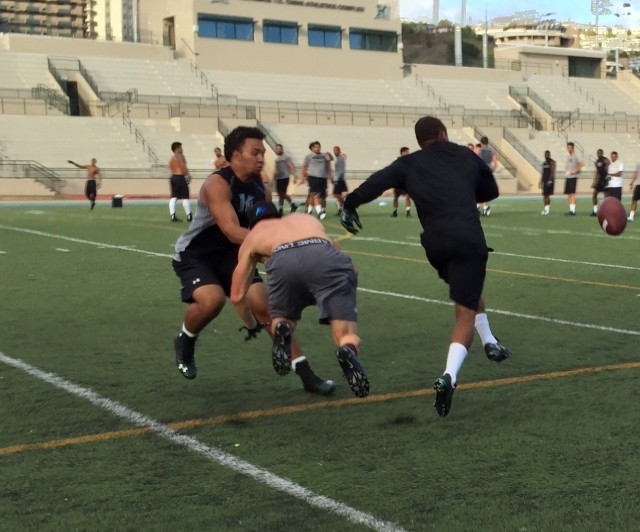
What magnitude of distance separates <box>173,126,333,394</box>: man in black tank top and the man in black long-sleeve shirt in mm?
667

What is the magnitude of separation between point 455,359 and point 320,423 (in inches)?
32.7

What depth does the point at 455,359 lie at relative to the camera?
5836mm

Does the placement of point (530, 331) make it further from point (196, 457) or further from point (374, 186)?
point (196, 457)

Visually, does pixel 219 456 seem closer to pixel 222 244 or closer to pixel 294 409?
pixel 294 409

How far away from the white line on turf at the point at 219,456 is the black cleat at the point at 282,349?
564 millimetres

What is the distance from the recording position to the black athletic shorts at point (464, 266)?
6.08 metres

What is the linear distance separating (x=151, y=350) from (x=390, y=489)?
3.86 metres

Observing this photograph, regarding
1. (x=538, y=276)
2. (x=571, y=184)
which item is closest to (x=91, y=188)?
(x=571, y=184)

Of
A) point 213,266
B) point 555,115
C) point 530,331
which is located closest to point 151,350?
point 213,266

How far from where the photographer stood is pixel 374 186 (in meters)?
6.31

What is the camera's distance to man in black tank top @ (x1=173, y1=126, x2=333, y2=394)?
20.4ft

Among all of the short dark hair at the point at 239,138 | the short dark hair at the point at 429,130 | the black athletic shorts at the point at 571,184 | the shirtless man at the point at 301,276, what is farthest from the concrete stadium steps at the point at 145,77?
the shirtless man at the point at 301,276

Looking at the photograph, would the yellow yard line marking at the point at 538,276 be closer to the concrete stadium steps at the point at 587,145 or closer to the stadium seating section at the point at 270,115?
the stadium seating section at the point at 270,115

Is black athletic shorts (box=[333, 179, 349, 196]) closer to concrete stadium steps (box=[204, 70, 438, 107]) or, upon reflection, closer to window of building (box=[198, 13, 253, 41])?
concrete stadium steps (box=[204, 70, 438, 107])
